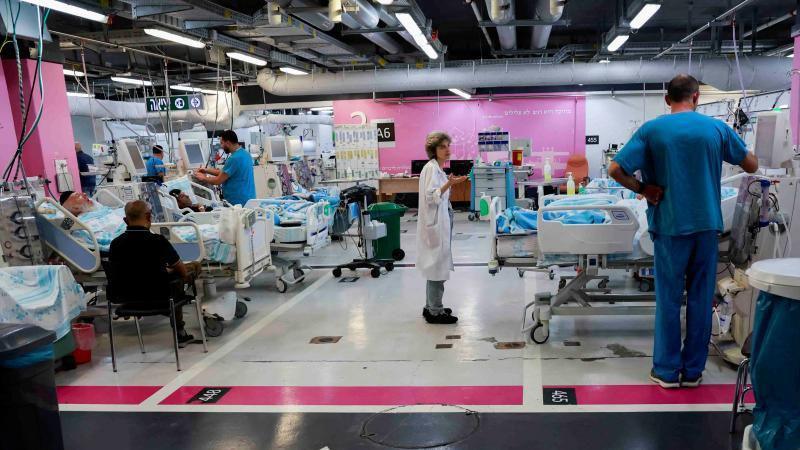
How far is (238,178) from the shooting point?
6.84m

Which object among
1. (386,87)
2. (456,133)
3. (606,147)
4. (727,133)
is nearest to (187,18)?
(386,87)

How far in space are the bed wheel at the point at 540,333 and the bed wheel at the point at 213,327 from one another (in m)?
2.70

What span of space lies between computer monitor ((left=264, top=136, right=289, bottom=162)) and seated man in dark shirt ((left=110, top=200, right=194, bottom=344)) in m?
5.79

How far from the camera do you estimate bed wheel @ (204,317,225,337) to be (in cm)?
511

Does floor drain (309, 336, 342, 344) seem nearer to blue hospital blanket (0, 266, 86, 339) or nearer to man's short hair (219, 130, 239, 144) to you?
blue hospital blanket (0, 266, 86, 339)

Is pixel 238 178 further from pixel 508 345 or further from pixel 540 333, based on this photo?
pixel 540 333

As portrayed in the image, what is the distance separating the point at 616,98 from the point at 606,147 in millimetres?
1229

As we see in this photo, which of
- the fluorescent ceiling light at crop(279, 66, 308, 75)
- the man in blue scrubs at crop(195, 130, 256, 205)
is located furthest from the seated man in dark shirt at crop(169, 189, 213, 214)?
the fluorescent ceiling light at crop(279, 66, 308, 75)

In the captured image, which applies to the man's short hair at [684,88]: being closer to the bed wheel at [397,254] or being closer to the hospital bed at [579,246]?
the hospital bed at [579,246]

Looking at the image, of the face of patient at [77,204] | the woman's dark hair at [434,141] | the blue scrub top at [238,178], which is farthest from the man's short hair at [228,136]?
the woman's dark hair at [434,141]

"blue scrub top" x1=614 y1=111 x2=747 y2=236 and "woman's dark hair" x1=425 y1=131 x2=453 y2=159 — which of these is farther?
"woman's dark hair" x1=425 y1=131 x2=453 y2=159

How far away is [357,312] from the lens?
5738mm

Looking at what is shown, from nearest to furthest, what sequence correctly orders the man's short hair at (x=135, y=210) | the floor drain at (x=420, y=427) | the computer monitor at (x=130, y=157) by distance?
the floor drain at (x=420, y=427) → the man's short hair at (x=135, y=210) → the computer monitor at (x=130, y=157)

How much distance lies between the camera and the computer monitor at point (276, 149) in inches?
393
